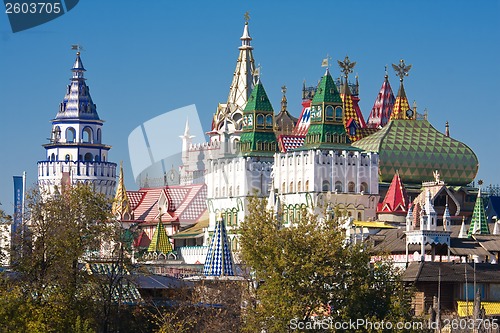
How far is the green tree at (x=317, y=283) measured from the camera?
58.9 m

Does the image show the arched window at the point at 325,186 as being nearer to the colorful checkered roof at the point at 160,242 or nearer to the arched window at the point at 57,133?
the colorful checkered roof at the point at 160,242

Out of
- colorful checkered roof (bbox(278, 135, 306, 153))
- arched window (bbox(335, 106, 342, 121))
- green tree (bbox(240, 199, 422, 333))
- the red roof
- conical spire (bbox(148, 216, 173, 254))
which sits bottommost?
green tree (bbox(240, 199, 422, 333))

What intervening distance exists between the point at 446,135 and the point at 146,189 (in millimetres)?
29829

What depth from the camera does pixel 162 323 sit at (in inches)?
2584

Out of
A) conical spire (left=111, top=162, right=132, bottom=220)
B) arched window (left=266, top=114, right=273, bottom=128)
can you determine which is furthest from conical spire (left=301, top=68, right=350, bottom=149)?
conical spire (left=111, top=162, right=132, bottom=220)

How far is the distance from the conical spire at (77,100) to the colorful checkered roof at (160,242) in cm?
2779

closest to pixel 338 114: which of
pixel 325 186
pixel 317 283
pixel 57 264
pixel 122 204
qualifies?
pixel 325 186

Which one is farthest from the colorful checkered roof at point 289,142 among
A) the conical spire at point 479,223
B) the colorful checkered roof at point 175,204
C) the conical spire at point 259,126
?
the conical spire at point 479,223

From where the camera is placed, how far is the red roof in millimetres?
99750

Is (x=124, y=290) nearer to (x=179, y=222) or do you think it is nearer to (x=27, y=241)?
(x=27, y=241)

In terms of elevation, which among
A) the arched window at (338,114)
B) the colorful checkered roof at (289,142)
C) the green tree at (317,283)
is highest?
the arched window at (338,114)

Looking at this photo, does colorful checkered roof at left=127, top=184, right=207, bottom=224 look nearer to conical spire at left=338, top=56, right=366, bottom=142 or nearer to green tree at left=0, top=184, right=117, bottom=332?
conical spire at left=338, top=56, right=366, bottom=142

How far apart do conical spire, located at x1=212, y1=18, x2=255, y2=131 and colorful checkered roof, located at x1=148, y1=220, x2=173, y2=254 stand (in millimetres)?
16202

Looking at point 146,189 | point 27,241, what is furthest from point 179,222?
point 27,241
